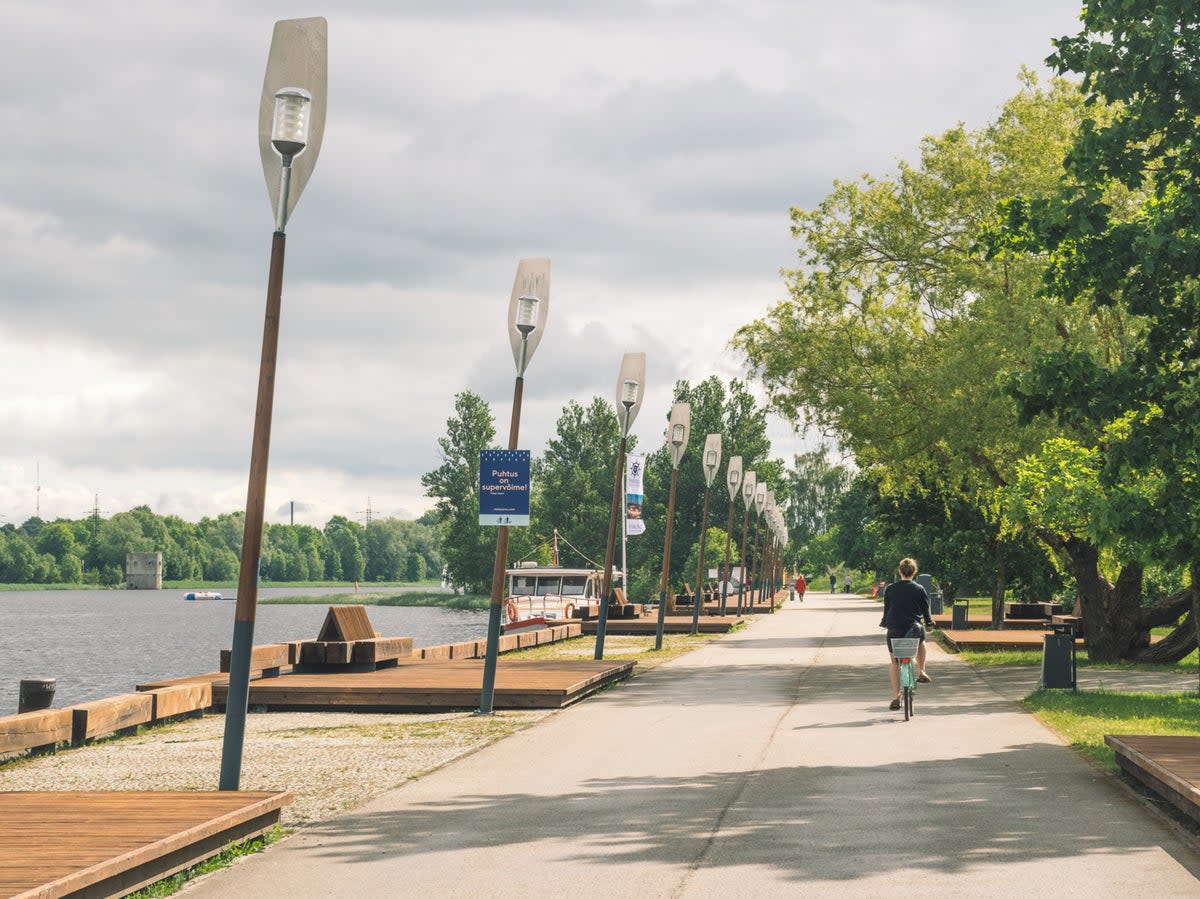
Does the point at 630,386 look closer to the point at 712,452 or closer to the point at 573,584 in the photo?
the point at 712,452

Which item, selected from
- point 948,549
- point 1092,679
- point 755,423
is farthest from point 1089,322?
point 755,423

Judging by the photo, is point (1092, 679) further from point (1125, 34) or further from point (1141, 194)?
point (1125, 34)

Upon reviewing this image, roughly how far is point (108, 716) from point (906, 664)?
27.9 ft

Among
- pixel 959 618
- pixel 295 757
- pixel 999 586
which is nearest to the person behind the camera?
pixel 295 757

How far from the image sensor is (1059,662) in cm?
1994

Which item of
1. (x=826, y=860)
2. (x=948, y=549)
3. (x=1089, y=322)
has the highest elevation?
(x=1089, y=322)

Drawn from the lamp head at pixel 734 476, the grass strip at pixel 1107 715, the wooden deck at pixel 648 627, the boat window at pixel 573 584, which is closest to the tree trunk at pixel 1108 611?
the grass strip at pixel 1107 715

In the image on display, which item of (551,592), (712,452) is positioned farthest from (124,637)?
(712,452)

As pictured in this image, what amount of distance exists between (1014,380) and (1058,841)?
7.45 metres

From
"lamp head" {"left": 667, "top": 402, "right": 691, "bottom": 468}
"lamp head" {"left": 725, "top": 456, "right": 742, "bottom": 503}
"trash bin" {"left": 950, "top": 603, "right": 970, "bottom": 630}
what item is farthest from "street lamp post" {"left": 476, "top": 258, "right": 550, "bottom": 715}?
"lamp head" {"left": 725, "top": 456, "right": 742, "bottom": 503}

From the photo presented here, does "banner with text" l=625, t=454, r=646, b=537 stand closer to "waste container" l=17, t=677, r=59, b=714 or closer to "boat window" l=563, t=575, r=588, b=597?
"boat window" l=563, t=575, r=588, b=597

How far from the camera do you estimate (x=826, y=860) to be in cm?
825

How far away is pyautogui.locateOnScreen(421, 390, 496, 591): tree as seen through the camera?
131 m

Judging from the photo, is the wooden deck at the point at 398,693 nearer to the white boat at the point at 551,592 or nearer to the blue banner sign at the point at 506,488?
the blue banner sign at the point at 506,488
